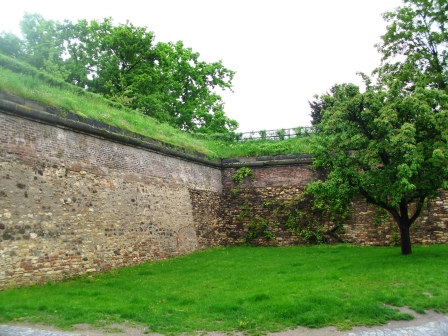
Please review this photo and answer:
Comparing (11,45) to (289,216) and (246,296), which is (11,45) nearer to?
(289,216)

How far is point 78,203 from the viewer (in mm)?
11469

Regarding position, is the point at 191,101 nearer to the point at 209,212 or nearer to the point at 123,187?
the point at 209,212

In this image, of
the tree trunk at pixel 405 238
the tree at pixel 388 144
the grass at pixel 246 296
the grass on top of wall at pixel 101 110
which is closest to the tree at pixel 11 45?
the grass on top of wall at pixel 101 110

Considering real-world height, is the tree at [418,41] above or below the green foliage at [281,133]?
above

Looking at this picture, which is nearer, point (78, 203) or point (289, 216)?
point (78, 203)

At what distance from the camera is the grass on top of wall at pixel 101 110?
11.2m

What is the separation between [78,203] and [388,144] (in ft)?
28.3

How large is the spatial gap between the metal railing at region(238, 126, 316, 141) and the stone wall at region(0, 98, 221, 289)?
6.35 m

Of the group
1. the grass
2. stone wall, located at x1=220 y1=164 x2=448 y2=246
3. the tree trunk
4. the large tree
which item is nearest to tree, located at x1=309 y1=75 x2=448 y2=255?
the tree trunk

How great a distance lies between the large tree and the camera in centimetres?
2678

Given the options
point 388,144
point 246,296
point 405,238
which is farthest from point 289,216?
point 246,296

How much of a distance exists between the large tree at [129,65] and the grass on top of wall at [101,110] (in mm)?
7530

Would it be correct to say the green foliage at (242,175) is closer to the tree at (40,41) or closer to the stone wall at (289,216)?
the stone wall at (289,216)

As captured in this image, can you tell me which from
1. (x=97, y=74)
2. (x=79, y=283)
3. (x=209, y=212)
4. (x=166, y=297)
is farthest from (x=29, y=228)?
(x=97, y=74)
